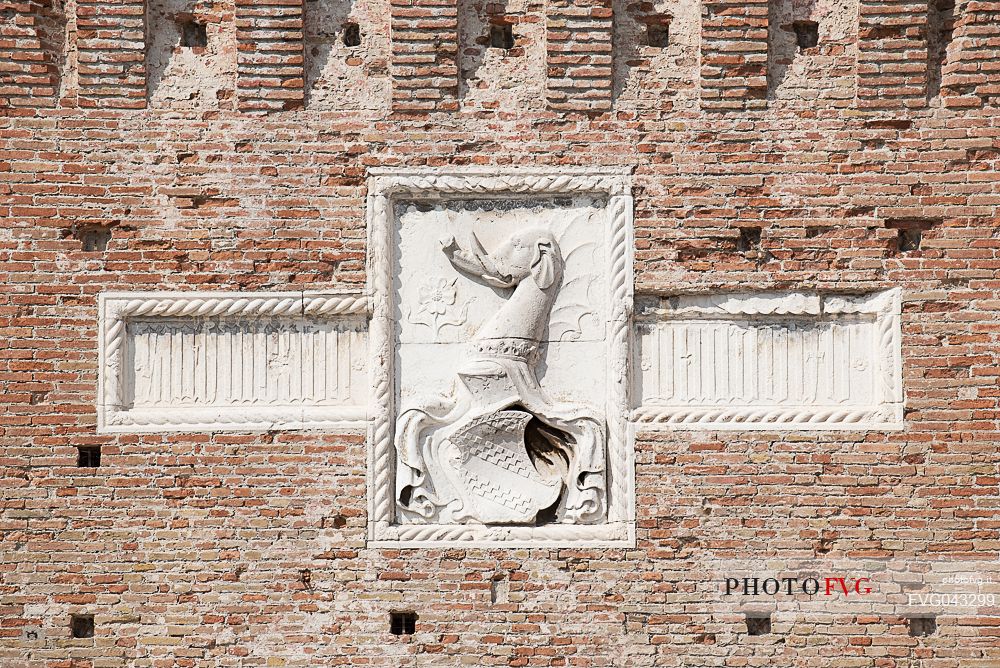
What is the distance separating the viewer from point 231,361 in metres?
6.45

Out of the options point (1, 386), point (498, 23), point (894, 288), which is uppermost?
point (498, 23)

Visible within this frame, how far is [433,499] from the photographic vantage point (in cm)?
636

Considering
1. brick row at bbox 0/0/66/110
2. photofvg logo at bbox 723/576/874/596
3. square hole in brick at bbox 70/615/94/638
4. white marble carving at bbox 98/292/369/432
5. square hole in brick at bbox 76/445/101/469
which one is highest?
brick row at bbox 0/0/66/110

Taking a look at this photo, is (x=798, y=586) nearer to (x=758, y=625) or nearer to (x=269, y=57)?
(x=758, y=625)

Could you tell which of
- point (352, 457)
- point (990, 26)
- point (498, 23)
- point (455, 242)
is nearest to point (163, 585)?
point (352, 457)

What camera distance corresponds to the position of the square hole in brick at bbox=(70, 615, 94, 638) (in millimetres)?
6310

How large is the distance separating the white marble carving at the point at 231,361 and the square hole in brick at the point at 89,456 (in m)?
0.14

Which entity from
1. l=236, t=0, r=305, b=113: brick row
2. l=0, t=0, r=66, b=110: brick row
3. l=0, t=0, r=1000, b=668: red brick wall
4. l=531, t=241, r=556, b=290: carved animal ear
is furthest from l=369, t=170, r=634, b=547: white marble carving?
l=0, t=0, r=66, b=110: brick row

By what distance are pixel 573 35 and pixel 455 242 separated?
1.34 meters

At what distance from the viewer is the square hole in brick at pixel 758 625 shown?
20.6ft

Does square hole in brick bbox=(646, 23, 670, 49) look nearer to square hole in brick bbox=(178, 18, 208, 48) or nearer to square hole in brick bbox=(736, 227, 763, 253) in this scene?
square hole in brick bbox=(736, 227, 763, 253)

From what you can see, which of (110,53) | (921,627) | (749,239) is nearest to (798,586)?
(921,627)

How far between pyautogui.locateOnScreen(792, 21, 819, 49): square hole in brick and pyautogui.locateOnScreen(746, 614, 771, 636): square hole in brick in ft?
10.5

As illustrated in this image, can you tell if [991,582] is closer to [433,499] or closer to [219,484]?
[433,499]
